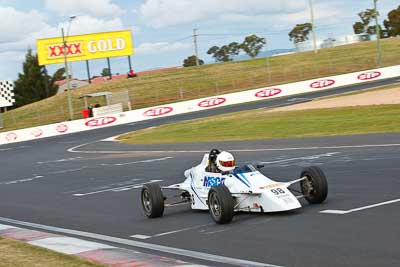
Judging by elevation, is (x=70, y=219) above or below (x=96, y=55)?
below

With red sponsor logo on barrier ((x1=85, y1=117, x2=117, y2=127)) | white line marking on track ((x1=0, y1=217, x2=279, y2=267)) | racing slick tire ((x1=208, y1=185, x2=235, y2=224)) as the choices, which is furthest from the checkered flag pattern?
racing slick tire ((x1=208, y1=185, x2=235, y2=224))

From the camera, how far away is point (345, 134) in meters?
26.9

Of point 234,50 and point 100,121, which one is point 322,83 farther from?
point 234,50

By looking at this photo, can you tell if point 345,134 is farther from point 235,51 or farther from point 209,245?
point 235,51

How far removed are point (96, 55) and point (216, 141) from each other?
195 feet

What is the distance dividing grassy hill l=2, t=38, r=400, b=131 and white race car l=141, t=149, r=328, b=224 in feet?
195

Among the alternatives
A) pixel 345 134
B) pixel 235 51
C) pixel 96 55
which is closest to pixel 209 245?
pixel 345 134

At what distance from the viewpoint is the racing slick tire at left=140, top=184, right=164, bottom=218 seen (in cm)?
1270

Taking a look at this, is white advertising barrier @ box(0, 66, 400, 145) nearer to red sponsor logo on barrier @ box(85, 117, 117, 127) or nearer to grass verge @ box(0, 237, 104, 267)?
red sponsor logo on barrier @ box(85, 117, 117, 127)

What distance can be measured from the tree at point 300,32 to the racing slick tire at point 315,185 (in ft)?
492

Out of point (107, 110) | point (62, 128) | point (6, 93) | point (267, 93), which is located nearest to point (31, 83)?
point (6, 93)

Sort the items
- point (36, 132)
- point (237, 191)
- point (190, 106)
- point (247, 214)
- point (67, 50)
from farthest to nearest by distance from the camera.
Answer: point (67, 50), point (190, 106), point (36, 132), point (247, 214), point (237, 191)

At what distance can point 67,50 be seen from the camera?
3452 inches

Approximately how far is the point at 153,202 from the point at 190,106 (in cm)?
5112
